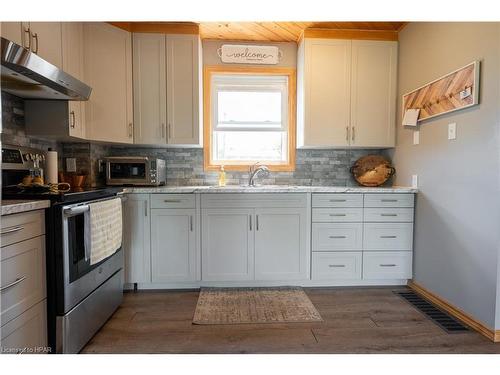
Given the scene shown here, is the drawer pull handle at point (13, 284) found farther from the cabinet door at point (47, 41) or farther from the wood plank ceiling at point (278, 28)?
the wood plank ceiling at point (278, 28)

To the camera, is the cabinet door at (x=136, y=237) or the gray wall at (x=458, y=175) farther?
the cabinet door at (x=136, y=237)

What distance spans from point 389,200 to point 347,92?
1.13 m

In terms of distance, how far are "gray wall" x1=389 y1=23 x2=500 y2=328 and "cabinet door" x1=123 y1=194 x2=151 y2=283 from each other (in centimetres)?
242

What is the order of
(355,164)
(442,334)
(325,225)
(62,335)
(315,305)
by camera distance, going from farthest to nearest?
1. (355,164)
2. (325,225)
3. (315,305)
4. (442,334)
5. (62,335)

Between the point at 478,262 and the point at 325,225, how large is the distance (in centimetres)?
110

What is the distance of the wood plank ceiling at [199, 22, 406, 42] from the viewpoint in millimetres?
2742

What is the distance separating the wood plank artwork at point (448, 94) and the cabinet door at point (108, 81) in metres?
2.63

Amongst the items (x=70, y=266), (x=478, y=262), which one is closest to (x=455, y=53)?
(x=478, y=262)

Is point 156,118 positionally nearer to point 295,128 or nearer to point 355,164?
point 295,128

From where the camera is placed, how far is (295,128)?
3.17 m

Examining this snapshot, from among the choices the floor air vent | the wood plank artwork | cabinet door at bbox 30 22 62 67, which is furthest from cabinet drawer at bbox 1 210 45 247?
the wood plank artwork

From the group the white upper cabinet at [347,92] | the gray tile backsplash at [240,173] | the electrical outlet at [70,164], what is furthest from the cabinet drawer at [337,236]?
the electrical outlet at [70,164]

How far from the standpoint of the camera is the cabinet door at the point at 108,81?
2.53 m

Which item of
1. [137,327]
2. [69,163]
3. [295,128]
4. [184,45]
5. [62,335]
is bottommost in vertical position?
[137,327]
